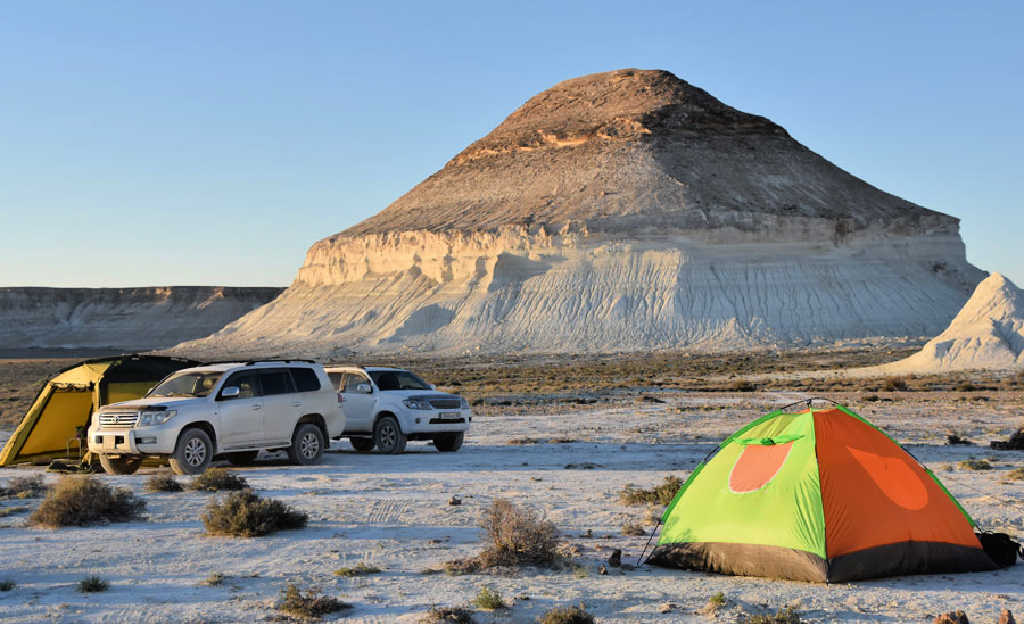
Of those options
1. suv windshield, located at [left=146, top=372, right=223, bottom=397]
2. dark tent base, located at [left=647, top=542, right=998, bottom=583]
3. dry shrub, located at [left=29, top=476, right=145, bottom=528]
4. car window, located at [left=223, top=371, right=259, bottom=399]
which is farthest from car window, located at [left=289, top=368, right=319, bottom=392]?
dark tent base, located at [left=647, top=542, right=998, bottom=583]

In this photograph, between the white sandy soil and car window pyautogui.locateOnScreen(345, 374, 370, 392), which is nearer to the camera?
the white sandy soil

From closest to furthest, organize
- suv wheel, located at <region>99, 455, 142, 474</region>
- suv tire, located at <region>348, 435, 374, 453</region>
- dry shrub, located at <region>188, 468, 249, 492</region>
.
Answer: dry shrub, located at <region>188, 468, 249, 492</region> → suv wheel, located at <region>99, 455, 142, 474</region> → suv tire, located at <region>348, 435, 374, 453</region>

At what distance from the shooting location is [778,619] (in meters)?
7.43

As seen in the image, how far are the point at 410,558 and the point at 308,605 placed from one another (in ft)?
7.01

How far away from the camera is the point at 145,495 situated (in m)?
13.6

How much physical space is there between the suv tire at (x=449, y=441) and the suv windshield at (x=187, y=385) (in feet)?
15.3

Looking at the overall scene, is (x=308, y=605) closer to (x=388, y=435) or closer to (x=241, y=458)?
(x=241, y=458)

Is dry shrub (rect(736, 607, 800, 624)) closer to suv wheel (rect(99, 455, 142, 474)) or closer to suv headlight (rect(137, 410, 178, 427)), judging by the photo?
suv headlight (rect(137, 410, 178, 427))

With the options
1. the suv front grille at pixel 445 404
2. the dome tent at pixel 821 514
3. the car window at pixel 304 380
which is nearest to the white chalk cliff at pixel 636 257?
the suv front grille at pixel 445 404

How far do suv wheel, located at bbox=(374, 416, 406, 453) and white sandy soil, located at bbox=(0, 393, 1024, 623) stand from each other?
150 cm

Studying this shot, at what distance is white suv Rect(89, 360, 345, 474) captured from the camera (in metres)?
15.5

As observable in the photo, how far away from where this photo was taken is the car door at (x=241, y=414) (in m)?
16.1

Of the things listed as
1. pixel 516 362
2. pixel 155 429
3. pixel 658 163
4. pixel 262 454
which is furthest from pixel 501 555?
pixel 658 163

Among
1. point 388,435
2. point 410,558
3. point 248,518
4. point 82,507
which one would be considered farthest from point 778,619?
point 388,435
